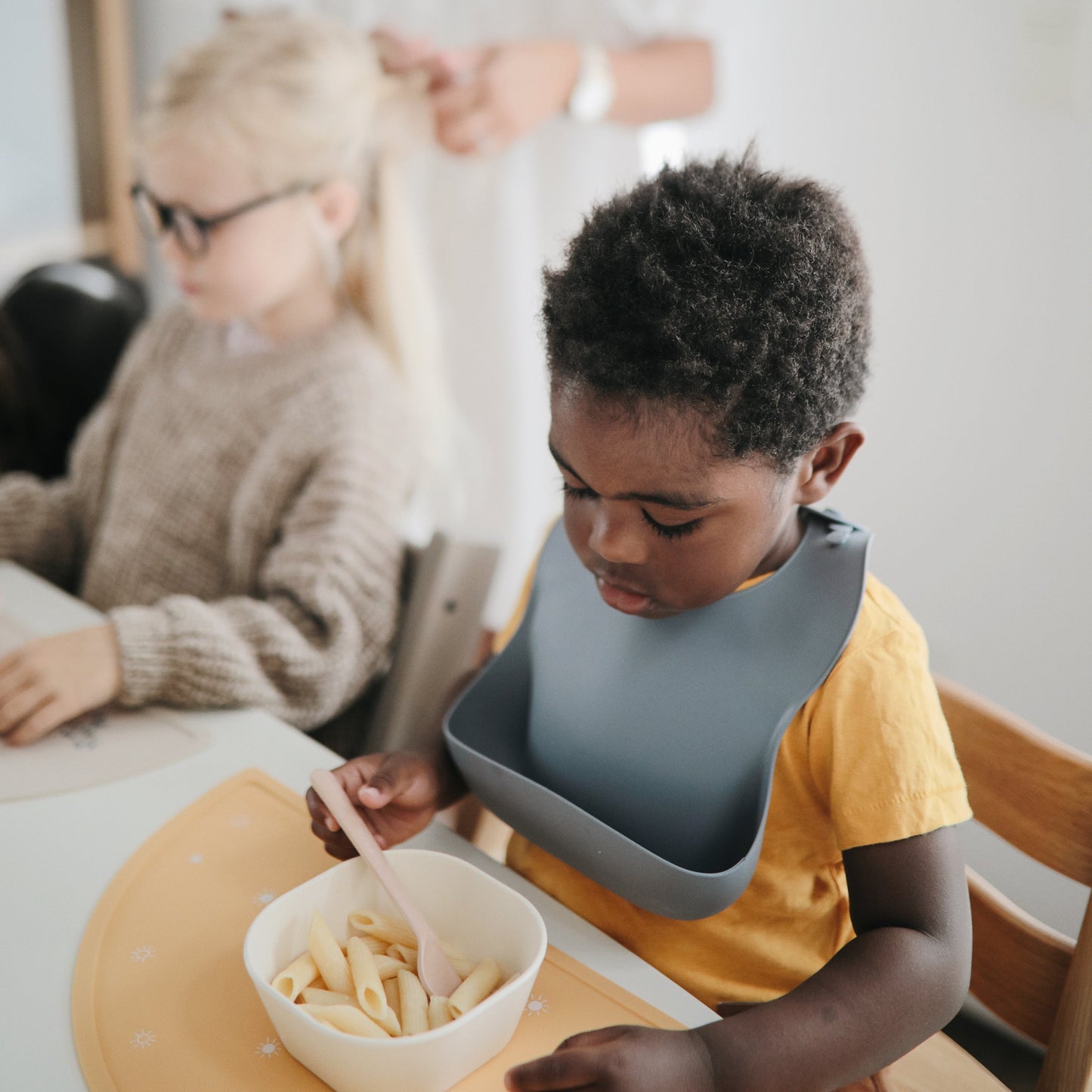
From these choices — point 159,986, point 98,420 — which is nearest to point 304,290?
point 98,420

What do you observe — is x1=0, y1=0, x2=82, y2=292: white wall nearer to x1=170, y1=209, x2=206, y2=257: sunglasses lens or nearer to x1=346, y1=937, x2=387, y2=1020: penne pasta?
x1=170, y1=209, x2=206, y2=257: sunglasses lens

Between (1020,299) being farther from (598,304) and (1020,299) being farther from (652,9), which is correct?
(598,304)

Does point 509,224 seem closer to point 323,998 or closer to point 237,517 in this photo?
point 237,517

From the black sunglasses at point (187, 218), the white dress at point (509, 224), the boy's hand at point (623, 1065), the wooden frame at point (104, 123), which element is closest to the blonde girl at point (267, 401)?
the black sunglasses at point (187, 218)

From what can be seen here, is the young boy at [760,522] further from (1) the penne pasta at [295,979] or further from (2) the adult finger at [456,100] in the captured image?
(2) the adult finger at [456,100]

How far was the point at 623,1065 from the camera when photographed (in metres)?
0.51

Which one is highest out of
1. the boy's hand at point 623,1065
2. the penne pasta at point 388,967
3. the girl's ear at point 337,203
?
the girl's ear at point 337,203

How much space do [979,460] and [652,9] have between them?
76 centimetres

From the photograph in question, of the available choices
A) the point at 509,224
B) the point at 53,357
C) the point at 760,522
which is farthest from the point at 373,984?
the point at 53,357

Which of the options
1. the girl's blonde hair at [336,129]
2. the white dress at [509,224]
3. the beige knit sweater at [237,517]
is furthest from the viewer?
the white dress at [509,224]

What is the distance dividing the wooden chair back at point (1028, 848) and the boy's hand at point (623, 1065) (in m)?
0.32

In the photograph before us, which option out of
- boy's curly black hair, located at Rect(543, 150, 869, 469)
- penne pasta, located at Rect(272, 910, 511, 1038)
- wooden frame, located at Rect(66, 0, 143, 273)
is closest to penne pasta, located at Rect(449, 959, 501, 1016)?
penne pasta, located at Rect(272, 910, 511, 1038)

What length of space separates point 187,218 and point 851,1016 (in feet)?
3.30

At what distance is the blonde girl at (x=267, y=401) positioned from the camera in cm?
105
